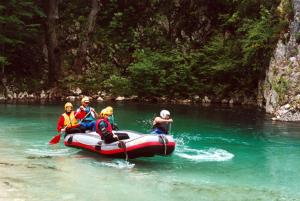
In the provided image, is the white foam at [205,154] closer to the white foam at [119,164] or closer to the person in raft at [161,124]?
the person in raft at [161,124]

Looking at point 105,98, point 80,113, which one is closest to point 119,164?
point 80,113

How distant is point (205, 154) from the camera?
13250 mm

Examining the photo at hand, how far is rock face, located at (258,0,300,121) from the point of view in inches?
791

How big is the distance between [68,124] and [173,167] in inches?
145

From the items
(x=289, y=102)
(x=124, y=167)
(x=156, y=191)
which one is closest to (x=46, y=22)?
(x=289, y=102)

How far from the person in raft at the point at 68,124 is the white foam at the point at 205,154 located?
113 inches

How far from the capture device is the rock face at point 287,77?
20094mm

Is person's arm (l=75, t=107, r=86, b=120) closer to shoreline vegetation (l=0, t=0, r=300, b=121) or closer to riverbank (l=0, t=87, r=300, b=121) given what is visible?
shoreline vegetation (l=0, t=0, r=300, b=121)

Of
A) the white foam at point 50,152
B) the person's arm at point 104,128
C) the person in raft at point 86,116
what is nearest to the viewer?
the person's arm at point 104,128

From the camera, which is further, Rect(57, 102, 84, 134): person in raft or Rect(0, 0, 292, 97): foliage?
Rect(0, 0, 292, 97): foliage

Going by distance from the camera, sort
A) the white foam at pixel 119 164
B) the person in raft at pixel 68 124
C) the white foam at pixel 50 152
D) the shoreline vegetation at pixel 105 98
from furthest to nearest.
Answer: the shoreline vegetation at pixel 105 98 < the person in raft at pixel 68 124 < the white foam at pixel 50 152 < the white foam at pixel 119 164

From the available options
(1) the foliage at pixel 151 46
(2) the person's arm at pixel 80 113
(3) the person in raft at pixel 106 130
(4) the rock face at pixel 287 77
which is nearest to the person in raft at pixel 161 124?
(3) the person in raft at pixel 106 130

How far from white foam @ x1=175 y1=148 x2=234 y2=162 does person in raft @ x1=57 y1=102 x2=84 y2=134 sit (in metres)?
2.87

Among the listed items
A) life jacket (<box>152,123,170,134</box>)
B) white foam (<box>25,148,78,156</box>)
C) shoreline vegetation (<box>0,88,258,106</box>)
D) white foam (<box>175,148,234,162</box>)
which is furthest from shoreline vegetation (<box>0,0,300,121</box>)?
white foam (<box>25,148,78,156</box>)
